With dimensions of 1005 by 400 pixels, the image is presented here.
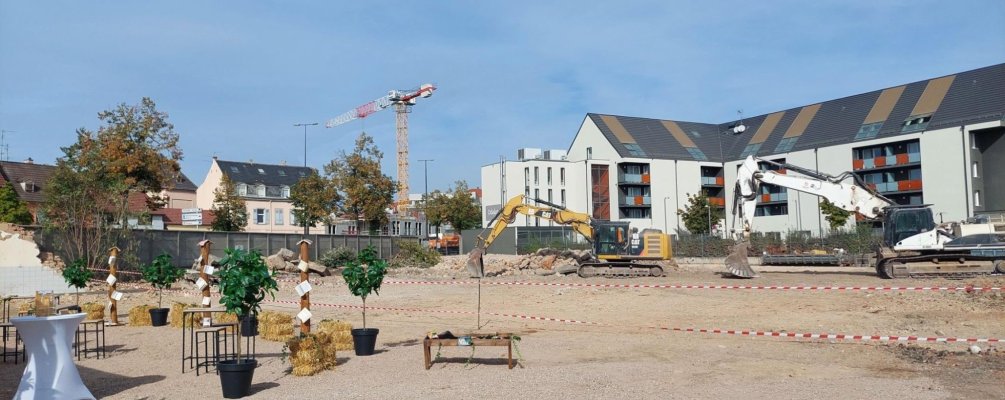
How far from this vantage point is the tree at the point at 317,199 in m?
51.0

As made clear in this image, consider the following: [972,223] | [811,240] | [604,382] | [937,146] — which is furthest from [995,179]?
[604,382]

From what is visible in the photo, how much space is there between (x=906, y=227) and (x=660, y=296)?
974cm

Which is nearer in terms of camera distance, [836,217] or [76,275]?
[76,275]

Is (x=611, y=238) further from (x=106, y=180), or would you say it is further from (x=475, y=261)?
(x=106, y=180)

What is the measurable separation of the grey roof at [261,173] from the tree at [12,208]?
24911 millimetres

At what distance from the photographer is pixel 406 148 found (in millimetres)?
107875

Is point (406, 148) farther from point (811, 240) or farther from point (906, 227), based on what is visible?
A: point (906, 227)

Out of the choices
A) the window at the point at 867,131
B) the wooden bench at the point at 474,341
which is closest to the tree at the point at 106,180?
the wooden bench at the point at 474,341

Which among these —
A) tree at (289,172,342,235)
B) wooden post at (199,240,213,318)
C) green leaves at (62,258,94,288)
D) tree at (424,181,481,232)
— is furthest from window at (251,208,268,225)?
wooden post at (199,240,213,318)

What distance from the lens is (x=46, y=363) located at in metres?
8.58

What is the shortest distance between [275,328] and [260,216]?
Result: 62.1 m

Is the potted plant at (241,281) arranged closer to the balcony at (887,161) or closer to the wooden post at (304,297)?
the wooden post at (304,297)

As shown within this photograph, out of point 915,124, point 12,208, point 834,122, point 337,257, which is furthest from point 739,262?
point 12,208

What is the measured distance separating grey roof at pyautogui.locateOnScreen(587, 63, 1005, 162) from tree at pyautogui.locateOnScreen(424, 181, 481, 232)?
16.0 metres
